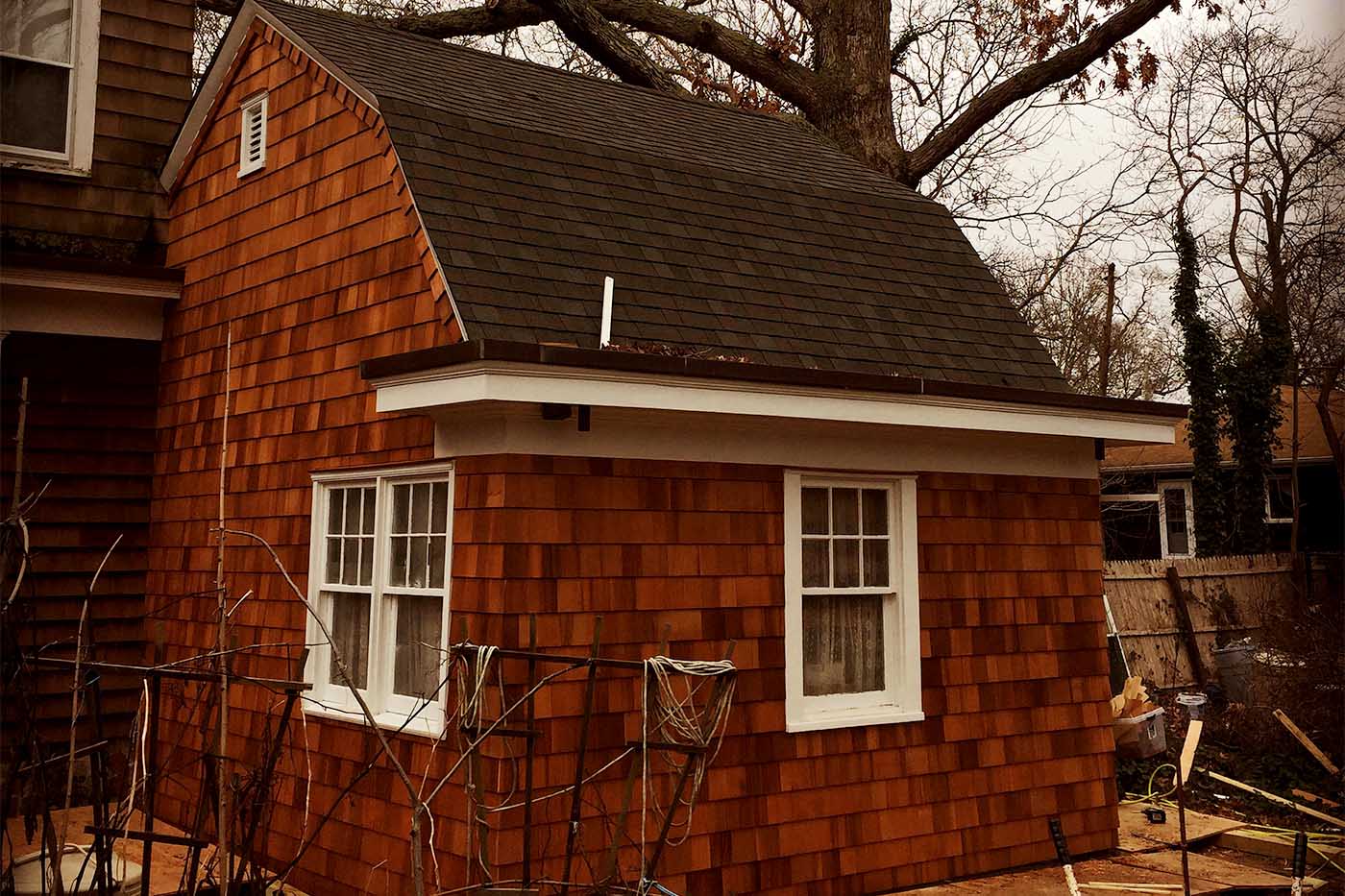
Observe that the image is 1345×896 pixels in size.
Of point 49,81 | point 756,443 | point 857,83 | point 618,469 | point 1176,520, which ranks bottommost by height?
point 618,469

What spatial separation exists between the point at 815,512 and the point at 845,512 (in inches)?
8.5

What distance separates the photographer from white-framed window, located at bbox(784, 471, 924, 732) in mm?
6379

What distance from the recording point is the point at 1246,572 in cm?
1552

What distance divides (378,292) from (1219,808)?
722cm

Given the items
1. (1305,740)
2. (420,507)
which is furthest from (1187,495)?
(420,507)

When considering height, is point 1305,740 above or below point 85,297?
below

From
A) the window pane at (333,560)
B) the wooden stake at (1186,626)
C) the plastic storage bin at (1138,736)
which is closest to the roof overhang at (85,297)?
the window pane at (333,560)

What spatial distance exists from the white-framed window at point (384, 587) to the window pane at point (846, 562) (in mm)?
2169

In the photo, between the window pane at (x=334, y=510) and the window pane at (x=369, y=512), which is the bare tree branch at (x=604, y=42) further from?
the window pane at (x=369, y=512)

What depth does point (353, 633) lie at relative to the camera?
6.54 metres

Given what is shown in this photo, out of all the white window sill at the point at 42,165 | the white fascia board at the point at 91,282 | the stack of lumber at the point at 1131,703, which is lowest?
the stack of lumber at the point at 1131,703

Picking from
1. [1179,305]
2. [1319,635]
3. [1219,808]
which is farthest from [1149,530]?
[1219,808]

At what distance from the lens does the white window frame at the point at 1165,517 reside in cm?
2338

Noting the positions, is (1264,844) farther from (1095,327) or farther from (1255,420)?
(1095,327)
